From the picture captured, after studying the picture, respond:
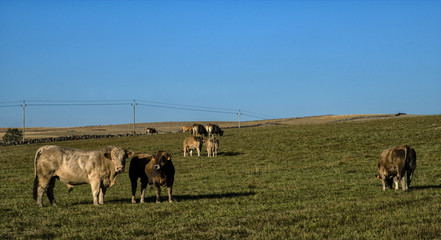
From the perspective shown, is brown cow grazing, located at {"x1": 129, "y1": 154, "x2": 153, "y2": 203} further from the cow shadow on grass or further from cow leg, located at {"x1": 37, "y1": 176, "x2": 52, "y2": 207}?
cow leg, located at {"x1": 37, "y1": 176, "x2": 52, "y2": 207}

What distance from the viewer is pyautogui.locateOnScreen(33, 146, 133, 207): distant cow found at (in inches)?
581

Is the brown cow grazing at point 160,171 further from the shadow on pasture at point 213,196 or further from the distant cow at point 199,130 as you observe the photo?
the distant cow at point 199,130

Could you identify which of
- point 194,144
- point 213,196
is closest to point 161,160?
point 213,196

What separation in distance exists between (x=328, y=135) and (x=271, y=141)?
6.38 meters

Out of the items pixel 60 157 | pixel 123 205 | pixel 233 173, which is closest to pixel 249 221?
pixel 123 205

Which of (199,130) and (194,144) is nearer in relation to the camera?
(194,144)

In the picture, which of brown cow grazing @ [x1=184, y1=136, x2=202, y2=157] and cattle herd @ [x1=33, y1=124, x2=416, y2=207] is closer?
cattle herd @ [x1=33, y1=124, x2=416, y2=207]

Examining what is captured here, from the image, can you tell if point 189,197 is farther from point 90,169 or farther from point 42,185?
point 42,185

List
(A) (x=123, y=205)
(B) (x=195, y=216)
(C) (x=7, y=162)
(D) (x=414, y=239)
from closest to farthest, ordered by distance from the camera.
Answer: (D) (x=414, y=239) → (B) (x=195, y=216) → (A) (x=123, y=205) → (C) (x=7, y=162)

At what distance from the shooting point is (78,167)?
1479 cm

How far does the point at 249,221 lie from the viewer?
36.9 feet

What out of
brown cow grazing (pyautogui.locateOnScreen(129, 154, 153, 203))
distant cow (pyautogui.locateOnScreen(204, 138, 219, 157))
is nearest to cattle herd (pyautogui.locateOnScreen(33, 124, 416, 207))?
brown cow grazing (pyautogui.locateOnScreen(129, 154, 153, 203))

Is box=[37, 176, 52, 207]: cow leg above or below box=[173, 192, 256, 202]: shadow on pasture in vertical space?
above

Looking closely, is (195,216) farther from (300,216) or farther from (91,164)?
(91,164)
